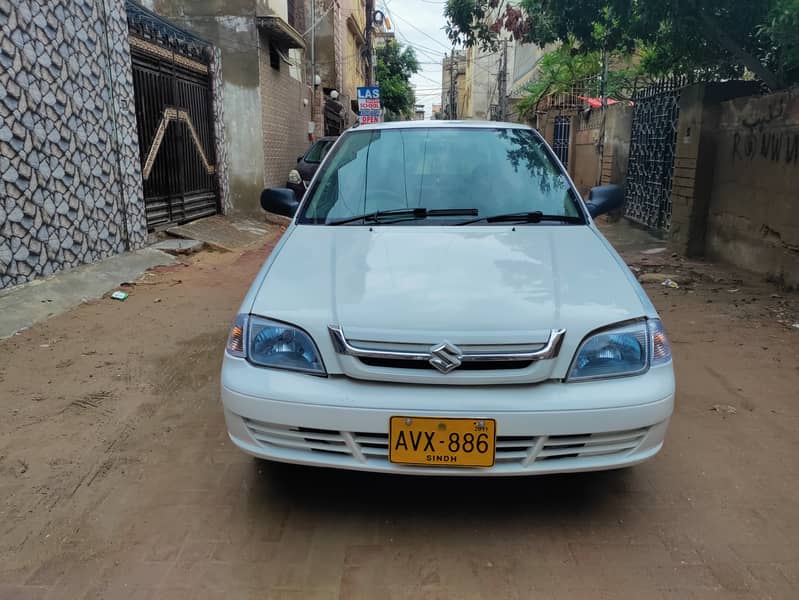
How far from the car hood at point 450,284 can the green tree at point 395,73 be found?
109 feet

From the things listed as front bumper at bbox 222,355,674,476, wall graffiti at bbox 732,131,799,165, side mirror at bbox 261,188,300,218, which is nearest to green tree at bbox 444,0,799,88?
wall graffiti at bbox 732,131,799,165

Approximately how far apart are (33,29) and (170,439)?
15.9 ft

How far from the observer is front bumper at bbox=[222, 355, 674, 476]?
88.4 inches

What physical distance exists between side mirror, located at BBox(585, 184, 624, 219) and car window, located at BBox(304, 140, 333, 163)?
32.9 feet

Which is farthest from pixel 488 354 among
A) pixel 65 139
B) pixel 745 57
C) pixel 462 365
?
pixel 745 57

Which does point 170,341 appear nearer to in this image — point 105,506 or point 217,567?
point 105,506

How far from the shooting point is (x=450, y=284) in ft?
8.39

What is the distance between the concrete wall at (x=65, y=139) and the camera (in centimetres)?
569

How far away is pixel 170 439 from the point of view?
132 inches

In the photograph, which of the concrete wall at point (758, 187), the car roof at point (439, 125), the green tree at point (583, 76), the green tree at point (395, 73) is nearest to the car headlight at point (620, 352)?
the car roof at point (439, 125)

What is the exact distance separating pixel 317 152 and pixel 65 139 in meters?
7.65

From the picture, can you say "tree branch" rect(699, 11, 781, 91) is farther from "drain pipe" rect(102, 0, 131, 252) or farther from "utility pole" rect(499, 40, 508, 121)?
"utility pole" rect(499, 40, 508, 121)

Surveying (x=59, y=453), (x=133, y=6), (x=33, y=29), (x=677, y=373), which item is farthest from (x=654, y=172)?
(x=59, y=453)

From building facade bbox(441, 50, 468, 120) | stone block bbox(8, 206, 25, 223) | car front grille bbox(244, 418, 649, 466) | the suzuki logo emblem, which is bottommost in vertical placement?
car front grille bbox(244, 418, 649, 466)
